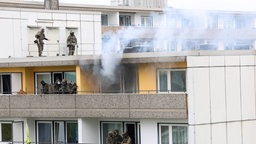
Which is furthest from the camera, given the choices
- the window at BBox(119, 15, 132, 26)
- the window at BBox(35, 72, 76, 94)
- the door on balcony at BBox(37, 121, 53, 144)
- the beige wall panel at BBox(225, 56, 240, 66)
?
the window at BBox(119, 15, 132, 26)

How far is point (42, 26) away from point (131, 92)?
34.0 feet

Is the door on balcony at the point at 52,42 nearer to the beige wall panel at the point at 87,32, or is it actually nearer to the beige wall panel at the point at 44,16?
the beige wall panel at the point at 44,16

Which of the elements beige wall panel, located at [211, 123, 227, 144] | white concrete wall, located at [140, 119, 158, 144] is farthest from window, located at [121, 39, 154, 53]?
beige wall panel, located at [211, 123, 227, 144]

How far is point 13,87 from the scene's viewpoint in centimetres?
3656

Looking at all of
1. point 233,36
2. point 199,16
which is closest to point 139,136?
point 199,16

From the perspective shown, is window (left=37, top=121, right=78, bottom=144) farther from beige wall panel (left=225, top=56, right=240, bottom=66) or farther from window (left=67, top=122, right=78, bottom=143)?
beige wall panel (left=225, top=56, right=240, bottom=66)

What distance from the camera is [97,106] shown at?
105 ft

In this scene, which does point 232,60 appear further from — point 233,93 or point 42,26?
point 42,26

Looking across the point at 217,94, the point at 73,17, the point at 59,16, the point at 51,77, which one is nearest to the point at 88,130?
the point at 51,77

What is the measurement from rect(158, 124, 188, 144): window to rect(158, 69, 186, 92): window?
1412 mm

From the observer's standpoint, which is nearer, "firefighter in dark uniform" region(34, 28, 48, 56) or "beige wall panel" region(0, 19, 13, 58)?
"firefighter in dark uniform" region(34, 28, 48, 56)

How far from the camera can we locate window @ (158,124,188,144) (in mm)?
30609

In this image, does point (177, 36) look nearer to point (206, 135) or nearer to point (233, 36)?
point (233, 36)

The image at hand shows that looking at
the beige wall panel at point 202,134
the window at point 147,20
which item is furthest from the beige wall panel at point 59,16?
the window at point 147,20
